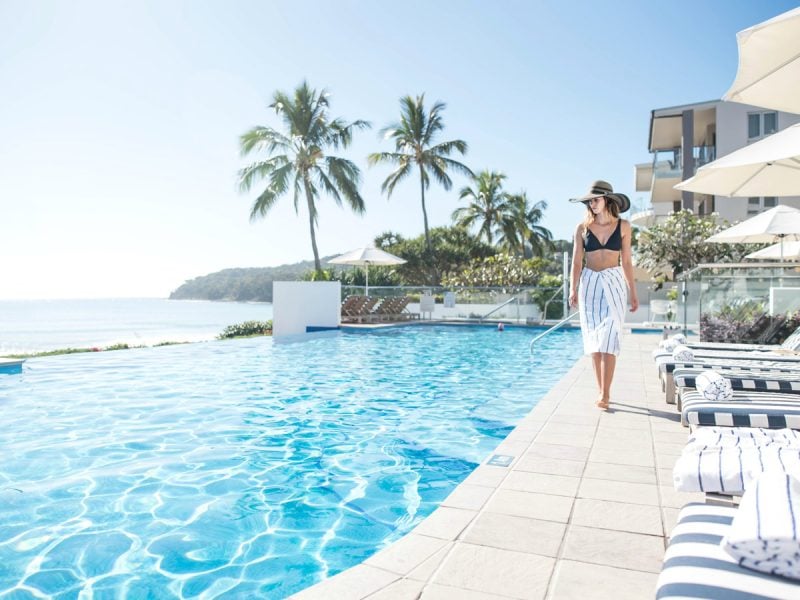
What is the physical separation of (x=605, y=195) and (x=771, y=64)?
149cm

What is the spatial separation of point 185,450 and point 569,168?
2738cm

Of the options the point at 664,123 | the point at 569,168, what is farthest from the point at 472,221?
the point at 664,123

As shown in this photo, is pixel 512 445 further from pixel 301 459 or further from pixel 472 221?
pixel 472 221

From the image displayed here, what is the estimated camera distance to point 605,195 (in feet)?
15.9

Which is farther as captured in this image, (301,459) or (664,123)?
(664,123)

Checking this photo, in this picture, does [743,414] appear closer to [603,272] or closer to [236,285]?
[603,272]

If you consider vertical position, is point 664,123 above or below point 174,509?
above

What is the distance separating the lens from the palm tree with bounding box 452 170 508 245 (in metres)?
33.7

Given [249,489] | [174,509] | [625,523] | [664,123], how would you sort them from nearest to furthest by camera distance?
1. [625,523]
2. [174,509]
3. [249,489]
4. [664,123]

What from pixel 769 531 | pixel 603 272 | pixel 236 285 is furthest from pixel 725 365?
pixel 236 285

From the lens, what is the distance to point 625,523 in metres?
2.62

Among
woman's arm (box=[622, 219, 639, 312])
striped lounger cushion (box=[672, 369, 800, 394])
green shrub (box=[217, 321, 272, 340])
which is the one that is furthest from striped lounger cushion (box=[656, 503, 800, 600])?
green shrub (box=[217, 321, 272, 340])

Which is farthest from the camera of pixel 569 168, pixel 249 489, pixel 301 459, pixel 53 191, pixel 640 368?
pixel 53 191

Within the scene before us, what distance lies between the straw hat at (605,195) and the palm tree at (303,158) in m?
16.6
